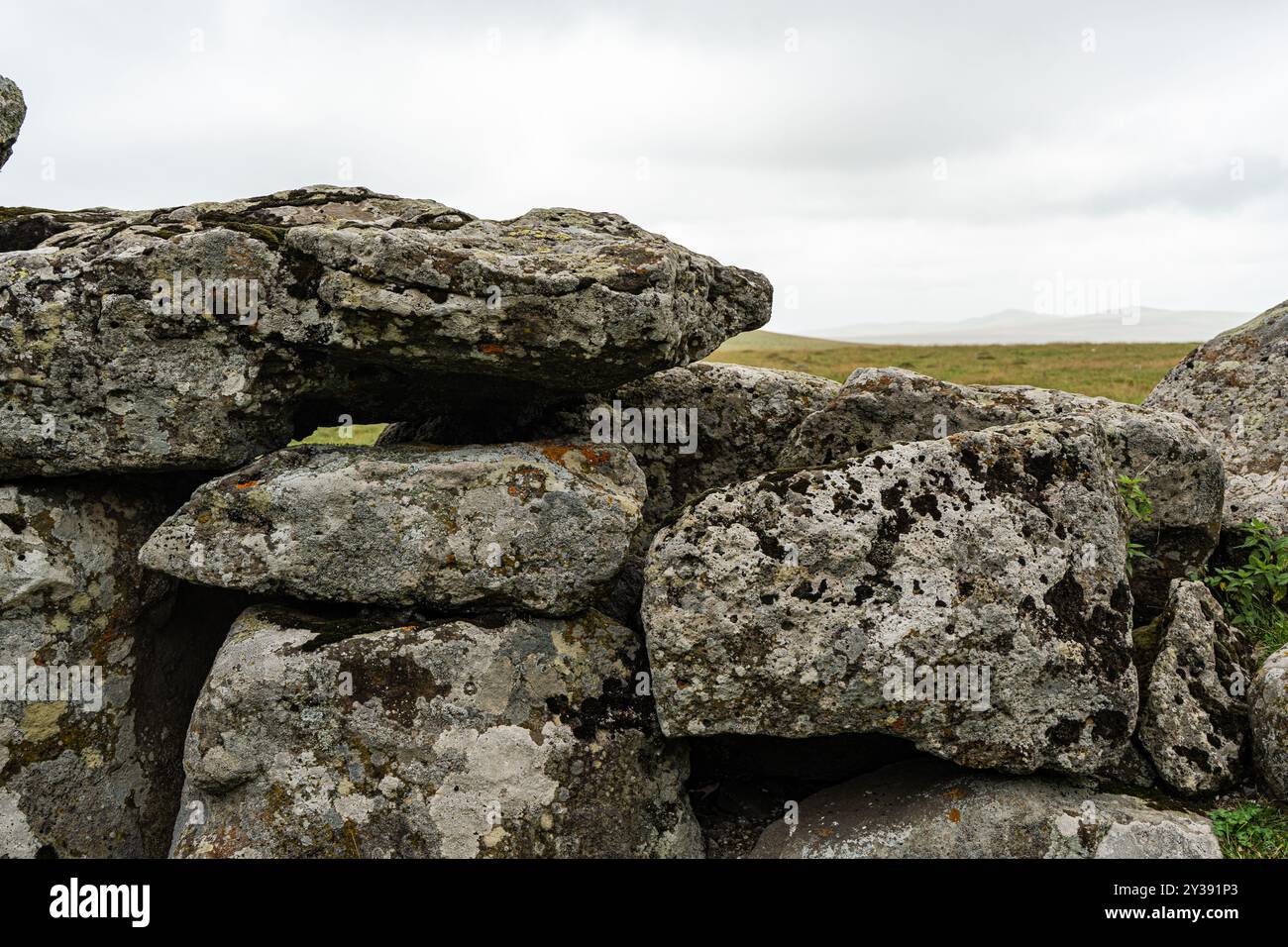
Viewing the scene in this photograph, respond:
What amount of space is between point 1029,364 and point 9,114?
56.7m

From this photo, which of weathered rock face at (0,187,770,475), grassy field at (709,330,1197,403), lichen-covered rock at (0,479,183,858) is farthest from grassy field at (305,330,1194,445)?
weathered rock face at (0,187,770,475)

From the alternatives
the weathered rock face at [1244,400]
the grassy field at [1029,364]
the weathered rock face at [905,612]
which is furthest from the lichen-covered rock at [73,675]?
the grassy field at [1029,364]

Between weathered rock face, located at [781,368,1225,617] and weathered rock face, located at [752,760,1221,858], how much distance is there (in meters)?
3.16

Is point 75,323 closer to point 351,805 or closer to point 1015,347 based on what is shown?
point 351,805

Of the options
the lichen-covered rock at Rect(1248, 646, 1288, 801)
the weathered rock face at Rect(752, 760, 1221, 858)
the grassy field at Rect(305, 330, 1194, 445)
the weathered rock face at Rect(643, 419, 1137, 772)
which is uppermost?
the grassy field at Rect(305, 330, 1194, 445)

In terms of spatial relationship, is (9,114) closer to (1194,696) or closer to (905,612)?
(905,612)

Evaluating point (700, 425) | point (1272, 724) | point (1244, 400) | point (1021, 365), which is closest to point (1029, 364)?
point (1021, 365)

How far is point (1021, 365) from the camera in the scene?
55.9m

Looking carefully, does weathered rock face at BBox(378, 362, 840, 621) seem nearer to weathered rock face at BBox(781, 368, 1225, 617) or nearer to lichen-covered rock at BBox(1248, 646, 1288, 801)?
weathered rock face at BBox(781, 368, 1225, 617)

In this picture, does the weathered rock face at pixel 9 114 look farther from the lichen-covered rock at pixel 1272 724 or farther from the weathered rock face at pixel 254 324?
the lichen-covered rock at pixel 1272 724

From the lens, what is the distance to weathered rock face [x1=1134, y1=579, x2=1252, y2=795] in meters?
7.19

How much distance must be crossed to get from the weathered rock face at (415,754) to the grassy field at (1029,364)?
1222 inches

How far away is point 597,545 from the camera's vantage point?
7.81m

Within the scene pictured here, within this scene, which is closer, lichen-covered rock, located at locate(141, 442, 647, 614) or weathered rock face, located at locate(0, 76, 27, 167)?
lichen-covered rock, located at locate(141, 442, 647, 614)
